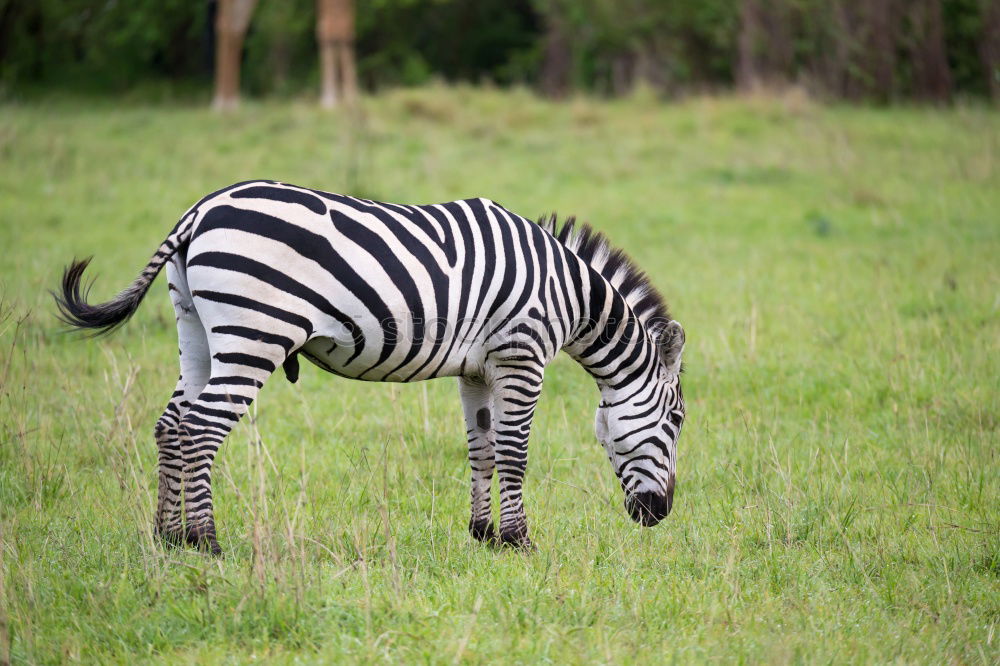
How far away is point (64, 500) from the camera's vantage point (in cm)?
519

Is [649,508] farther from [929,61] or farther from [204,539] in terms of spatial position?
[929,61]

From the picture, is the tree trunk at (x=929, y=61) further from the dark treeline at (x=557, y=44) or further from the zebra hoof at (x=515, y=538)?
the zebra hoof at (x=515, y=538)

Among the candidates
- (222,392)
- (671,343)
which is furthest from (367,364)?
(671,343)

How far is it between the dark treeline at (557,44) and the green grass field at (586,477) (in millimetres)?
10307

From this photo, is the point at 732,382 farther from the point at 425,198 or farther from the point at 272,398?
the point at 425,198

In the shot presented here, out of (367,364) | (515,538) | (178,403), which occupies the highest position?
(367,364)

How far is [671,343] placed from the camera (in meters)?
5.08

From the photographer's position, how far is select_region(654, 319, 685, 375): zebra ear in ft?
16.6

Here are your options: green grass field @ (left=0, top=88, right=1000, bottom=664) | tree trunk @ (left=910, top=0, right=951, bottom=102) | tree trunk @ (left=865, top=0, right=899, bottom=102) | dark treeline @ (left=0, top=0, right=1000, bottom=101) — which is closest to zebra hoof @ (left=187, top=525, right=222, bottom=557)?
green grass field @ (left=0, top=88, right=1000, bottom=664)

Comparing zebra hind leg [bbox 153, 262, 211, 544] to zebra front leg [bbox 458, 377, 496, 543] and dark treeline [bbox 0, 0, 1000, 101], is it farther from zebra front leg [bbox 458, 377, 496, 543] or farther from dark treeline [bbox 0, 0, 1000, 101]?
dark treeline [bbox 0, 0, 1000, 101]

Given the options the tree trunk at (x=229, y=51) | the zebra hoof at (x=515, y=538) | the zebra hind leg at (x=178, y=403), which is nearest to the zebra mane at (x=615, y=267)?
the zebra hoof at (x=515, y=538)

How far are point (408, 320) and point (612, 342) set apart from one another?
1124 millimetres

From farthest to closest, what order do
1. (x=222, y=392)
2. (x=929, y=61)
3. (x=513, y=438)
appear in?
(x=929, y=61)
(x=513, y=438)
(x=222, y=392)

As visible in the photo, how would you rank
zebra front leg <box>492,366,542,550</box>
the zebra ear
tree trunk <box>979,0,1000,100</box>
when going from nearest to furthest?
zebra front leg <box>492,366,542,550</box>, the zebra ear, tree trunk <box>979,0,1000,100</box>
